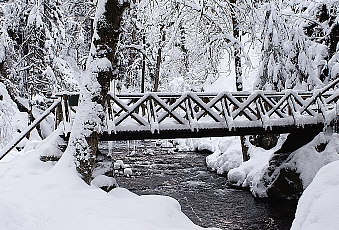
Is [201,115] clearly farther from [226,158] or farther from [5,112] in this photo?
[226,158]

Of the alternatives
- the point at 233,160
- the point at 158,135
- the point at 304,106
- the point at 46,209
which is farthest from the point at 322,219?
the point at 233,160

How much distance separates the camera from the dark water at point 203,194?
868 centimetres

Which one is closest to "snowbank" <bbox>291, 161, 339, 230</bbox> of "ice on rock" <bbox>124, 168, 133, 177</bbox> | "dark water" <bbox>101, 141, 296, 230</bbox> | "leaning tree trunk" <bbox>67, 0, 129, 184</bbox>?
"leaning tree trunk" <bbox>67, 0, 129, 184</bbox>

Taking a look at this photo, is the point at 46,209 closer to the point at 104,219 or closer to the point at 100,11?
the point at 104,219

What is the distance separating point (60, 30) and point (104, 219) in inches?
504

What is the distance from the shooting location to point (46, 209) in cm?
489

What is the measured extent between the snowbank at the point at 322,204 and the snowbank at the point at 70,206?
190cm

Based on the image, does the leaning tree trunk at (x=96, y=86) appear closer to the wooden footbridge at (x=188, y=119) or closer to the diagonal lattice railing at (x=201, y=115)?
the wooden footbridge at (x=188, y=119)

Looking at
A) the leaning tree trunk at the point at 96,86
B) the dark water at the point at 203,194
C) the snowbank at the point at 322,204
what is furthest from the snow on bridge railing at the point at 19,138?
the snowbank at the point at 322,204

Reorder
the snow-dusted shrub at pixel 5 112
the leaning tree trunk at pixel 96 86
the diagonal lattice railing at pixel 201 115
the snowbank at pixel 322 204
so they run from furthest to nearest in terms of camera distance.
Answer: the snow-dusted shrub at pixel 5 112 → the diagonal lattice railing at pixel 201 115 → the leaning tree trunk at pixel 96 86 → the snowbank at pixel 322 204

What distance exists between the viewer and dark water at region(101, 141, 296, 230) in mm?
8680

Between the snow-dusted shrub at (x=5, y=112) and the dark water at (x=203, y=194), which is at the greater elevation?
the snow-dusted shrub at (x=5, y=112)

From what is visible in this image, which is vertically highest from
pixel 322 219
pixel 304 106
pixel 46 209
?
pixel 304 106

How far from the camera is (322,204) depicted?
8.50 ft
